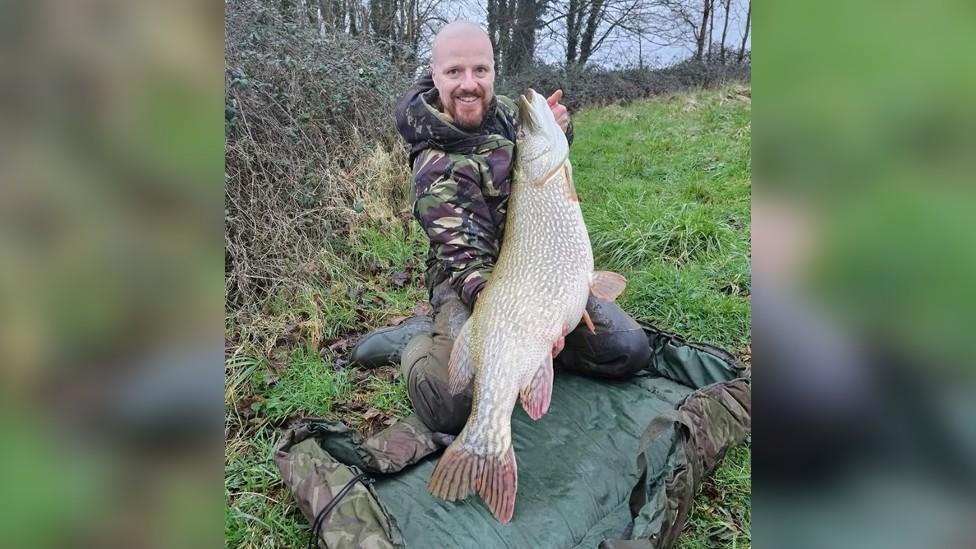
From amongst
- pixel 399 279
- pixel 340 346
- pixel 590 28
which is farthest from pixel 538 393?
pixel 590 28

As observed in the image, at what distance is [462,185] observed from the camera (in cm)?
226

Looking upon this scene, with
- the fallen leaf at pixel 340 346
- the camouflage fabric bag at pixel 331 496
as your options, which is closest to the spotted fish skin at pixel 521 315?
the camouflage fabric bag at pixel 331 496

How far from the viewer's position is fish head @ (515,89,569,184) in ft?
7.20

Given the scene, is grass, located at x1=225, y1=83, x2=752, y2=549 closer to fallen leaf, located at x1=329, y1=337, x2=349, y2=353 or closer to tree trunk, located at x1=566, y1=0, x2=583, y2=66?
fallen leaf, located at x1=329, y1=337, x2=349, y2=353

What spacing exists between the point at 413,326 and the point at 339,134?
2.33 m

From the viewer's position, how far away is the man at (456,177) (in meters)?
2.22

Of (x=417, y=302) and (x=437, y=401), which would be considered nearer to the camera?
(x=437, y=401)

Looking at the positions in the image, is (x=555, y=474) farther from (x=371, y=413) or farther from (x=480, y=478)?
(x=371, y=413)
